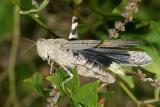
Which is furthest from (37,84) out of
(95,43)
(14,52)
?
(14,52)

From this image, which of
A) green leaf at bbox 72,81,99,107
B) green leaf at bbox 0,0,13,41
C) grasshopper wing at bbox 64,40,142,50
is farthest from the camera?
green leaf at bbox 0,0,13,41

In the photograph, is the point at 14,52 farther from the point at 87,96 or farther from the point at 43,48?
the point at 87,96

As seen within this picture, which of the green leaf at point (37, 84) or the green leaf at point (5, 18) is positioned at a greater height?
the green leaf at point (5, 18)

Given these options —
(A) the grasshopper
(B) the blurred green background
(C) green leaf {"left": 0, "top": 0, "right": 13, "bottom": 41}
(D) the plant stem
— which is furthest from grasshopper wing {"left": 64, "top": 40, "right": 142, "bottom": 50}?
(C) green leaf {"left": 0, "top": 0, "right": 13, "bottom": 41}

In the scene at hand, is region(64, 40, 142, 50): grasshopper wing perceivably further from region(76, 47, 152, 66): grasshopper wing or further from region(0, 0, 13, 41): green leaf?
region(0, 0, 13, 41): green leaf

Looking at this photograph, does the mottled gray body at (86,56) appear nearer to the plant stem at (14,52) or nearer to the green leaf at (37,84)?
the green leaf at (37,84)

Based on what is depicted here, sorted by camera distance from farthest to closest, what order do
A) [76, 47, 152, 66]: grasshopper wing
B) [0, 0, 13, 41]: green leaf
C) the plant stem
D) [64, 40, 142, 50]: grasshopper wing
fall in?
[0, 0, 13, 41]: green leaf → the plant stem → [76, 47, 152, 66]: grasshopper wing → [64, 40, 142, 50]: grasshopper wing

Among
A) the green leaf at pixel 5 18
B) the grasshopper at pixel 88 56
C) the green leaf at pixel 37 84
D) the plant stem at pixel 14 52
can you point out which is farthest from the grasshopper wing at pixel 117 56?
the green leaf at pixel 5 18

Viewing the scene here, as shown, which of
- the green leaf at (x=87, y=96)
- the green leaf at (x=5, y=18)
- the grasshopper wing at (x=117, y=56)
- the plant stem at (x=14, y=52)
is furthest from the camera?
the green leaf at (x=5, y=18)
